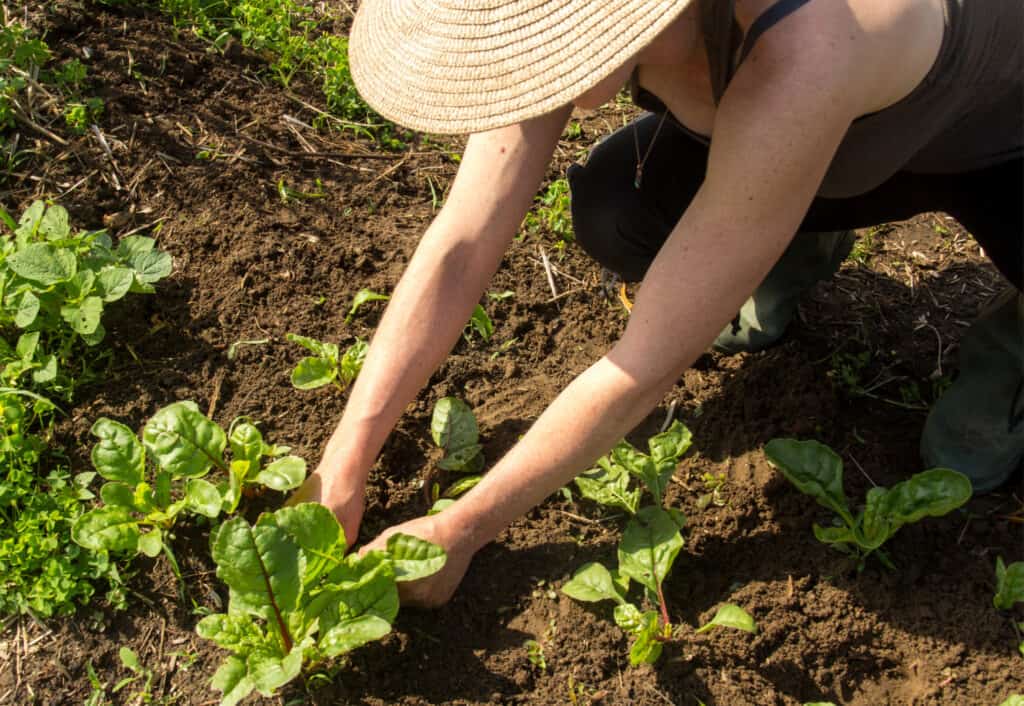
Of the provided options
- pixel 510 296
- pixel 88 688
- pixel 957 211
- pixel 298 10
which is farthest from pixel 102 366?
pixel 957 211

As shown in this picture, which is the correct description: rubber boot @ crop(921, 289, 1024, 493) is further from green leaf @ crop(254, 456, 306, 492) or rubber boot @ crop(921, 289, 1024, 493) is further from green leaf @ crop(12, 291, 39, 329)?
green leaf @ crop(12, 291, 39, 329)

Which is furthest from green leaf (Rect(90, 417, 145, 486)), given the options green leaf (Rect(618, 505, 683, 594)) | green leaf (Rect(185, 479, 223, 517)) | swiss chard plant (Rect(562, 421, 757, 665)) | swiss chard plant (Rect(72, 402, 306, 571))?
green leaf (Rect(618, 505, 683, 594))

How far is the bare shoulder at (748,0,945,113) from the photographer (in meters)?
1.56

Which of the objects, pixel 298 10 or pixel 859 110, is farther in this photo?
pixel 298 10

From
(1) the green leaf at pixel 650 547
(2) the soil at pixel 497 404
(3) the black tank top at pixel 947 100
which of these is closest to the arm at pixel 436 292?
(2) the soil at pixel 497 404

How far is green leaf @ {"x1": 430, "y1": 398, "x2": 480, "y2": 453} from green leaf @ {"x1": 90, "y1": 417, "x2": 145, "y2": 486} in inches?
A: 28.5

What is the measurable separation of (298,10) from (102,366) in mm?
1657

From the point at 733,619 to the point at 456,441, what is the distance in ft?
2.71

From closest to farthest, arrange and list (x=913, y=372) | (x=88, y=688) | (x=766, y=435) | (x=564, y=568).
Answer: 1. (x=88, y=688)
2. (x=564, y=568)
3. (x=766, y=435)
4. (x=913, y=372)

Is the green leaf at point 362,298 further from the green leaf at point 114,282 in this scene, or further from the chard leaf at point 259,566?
the chard leaf at point 259,566

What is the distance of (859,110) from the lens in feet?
5.55

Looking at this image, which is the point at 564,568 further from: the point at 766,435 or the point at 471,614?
the point at 766,435

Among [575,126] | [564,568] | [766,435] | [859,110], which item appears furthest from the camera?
[575,126]

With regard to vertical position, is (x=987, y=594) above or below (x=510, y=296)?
below
